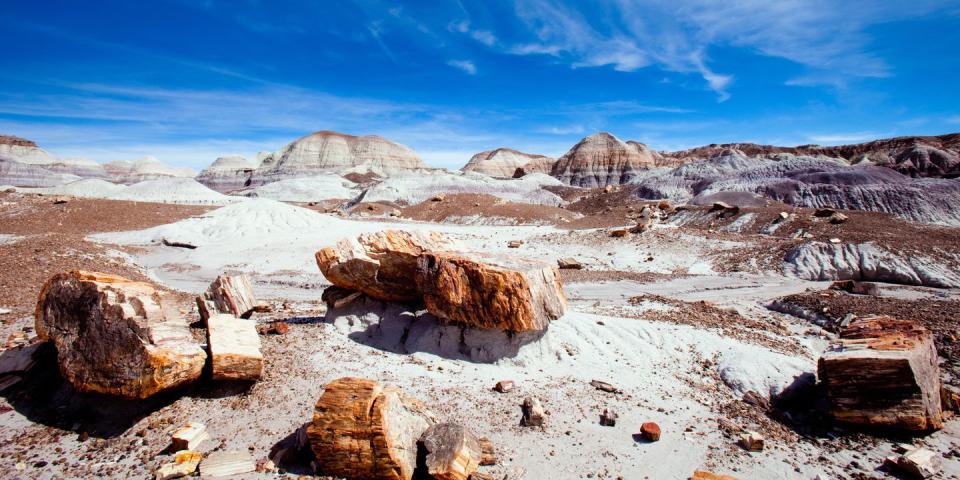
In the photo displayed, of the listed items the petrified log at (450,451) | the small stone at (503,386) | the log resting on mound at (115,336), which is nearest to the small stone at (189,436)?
the log resting on mound at (115,336)

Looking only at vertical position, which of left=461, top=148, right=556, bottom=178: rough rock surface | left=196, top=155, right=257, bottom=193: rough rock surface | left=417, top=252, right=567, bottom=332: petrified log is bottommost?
left=417, top=252, right=567, bottom=332: petrified log

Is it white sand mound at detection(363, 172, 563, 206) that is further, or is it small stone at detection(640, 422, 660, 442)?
white sand mound at detection(363, 172, 563, 206)

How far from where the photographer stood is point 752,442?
543cm

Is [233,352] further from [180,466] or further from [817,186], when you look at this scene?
[817,186]

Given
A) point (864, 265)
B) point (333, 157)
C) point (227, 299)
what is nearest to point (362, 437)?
point (227, 299)

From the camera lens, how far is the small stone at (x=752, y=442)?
5418 mm

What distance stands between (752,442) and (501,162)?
388 ft

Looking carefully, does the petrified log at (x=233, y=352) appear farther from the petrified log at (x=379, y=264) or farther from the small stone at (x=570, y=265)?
the small stone at (x=570, y=265)

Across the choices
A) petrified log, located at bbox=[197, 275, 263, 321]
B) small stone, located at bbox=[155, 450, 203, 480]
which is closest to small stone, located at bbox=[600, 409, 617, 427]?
small stone, located at bbox=[155, 450, 203, 480]

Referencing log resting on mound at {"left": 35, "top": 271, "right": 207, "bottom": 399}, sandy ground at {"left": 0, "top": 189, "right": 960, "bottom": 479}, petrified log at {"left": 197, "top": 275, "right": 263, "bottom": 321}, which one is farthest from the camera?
petrified log at {"left": 197, "top": 275, "right": 263, "bottom": 321}

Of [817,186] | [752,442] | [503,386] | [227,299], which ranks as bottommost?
[752,442]

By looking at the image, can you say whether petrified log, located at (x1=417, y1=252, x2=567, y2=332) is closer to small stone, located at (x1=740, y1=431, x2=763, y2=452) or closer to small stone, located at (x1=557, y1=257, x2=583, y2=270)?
small stone, located at (x1=740, y1=431, x2=763, y2=452)

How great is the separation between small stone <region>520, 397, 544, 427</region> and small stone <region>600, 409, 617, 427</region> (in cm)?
85

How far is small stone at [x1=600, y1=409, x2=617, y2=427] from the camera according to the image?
5.74 meters
